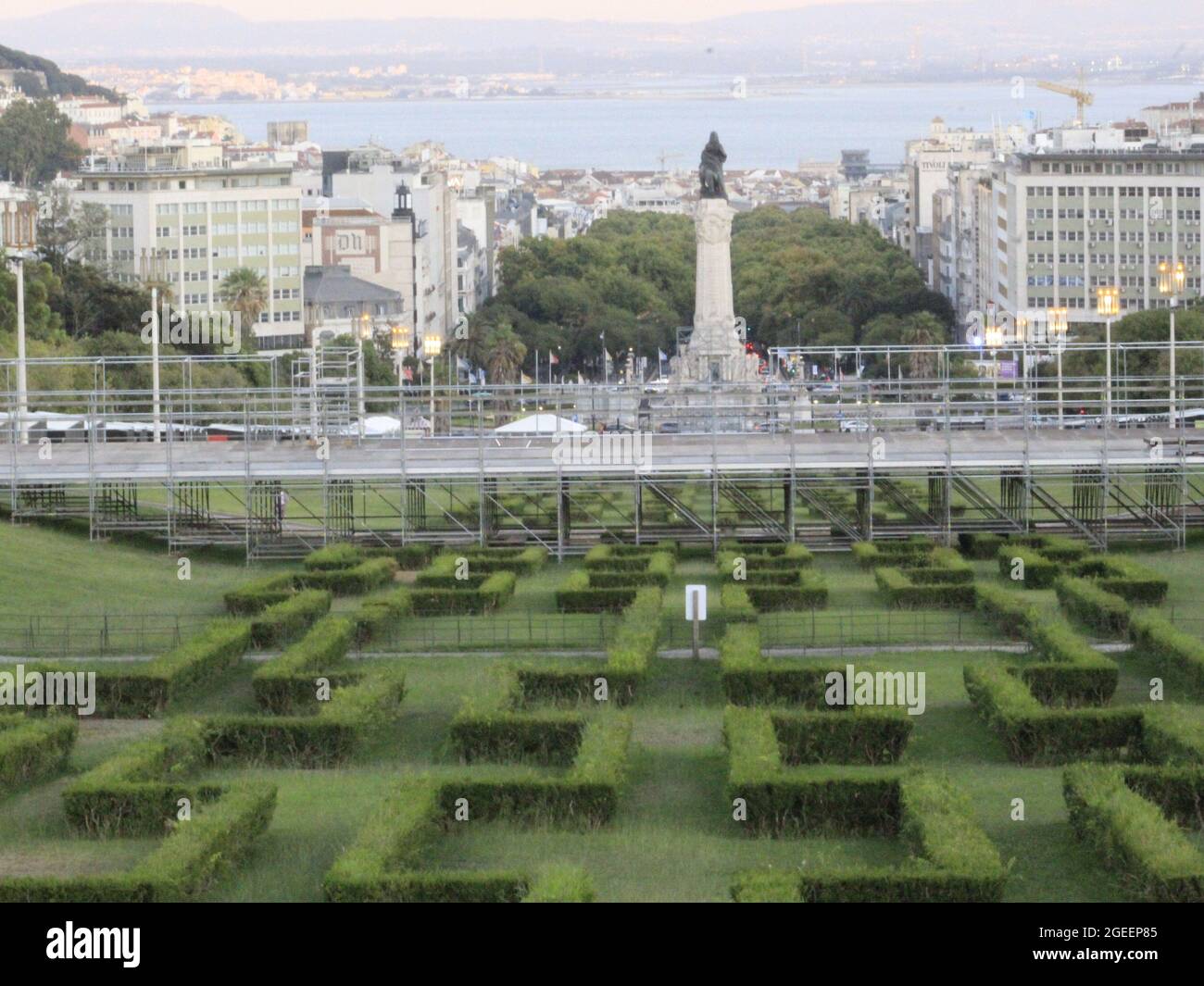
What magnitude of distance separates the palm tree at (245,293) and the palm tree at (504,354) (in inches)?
394

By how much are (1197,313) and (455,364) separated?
3486 centimetres

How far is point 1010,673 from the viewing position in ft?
108

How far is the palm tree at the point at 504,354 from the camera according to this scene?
109625mm

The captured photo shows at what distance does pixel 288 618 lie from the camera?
125ft

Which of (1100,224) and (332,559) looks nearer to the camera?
(332,559)

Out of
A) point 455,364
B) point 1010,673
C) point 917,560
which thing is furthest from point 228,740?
point 455,364

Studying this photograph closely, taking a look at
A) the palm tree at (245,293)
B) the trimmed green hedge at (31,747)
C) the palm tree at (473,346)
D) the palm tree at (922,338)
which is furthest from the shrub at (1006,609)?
the palm tree at (473,346)

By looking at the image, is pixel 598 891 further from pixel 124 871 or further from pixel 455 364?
pixel 455 364

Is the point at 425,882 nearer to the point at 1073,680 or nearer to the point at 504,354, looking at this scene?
the point at 1073,680

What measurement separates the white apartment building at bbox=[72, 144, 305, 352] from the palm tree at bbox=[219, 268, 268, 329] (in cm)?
166

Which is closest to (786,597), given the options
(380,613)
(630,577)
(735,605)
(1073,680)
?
(735,605)

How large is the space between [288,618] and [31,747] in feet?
29.8

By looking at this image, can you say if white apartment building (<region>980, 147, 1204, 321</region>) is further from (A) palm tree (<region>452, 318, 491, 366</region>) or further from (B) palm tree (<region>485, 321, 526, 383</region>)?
(A) palm tree (<region>452, 318, 491, 366</region>)
